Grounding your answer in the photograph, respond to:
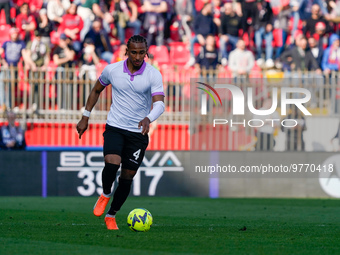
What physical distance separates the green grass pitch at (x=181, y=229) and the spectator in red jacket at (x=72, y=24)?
7.00 metres

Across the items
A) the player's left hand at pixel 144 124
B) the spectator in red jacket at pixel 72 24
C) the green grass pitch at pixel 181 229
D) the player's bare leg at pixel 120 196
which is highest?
the spectator in red jacket at pixel 72 24

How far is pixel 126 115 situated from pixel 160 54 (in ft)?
39.8

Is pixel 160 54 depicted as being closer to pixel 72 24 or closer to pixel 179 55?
pixel 179 55

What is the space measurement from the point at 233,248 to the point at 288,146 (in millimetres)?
10689

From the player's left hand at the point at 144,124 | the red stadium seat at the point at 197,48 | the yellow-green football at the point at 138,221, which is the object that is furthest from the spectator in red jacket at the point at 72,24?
the player's left hand at the point at 144,124

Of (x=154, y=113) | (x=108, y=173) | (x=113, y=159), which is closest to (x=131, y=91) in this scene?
(x=154, y=113)

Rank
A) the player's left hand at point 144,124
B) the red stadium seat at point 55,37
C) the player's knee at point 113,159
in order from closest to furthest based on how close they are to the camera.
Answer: the player's left hand at point 144,124
the player's knee at point 113,159
the red stadium seat at point 55,37

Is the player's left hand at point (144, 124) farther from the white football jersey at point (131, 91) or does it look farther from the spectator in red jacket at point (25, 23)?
the spectator in red jacket at point (25, 23)

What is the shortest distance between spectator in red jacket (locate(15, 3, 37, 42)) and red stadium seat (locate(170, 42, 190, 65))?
390 cm

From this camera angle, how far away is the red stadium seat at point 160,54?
69.9 ft

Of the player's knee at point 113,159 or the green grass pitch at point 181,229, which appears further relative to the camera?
the player's knee at point 113,159

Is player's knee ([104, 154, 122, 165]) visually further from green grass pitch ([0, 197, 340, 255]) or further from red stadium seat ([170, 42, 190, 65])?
red stadium seat ([170, 42, 190, 65])

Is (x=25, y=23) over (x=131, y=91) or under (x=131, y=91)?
over

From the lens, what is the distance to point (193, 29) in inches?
893
